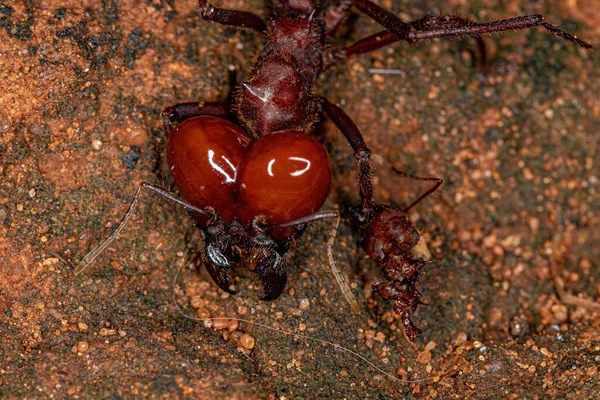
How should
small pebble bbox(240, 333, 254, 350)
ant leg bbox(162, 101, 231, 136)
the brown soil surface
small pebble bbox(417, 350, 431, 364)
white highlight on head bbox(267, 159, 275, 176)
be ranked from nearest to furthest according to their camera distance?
white highlight on head bbox(267, 159, 275, 176) → the brown soil surface → small pebble bbox(240, 333, 254, 350) → ant leg bbox(162, 101, 231, 136) → small pebble bbox(417, 350, 431, 364)

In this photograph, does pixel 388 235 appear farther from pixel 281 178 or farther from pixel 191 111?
pixel 191 111

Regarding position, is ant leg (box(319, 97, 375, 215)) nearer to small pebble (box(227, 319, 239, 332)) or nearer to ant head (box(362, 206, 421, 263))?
ant head (box(362, 206, 421, 263))

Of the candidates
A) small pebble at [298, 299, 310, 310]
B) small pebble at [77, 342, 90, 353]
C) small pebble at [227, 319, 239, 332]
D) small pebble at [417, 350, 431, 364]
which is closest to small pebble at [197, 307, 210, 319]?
small pebble at [227, 319, 239, 332]

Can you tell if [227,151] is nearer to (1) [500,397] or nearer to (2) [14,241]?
(2) [14,241]

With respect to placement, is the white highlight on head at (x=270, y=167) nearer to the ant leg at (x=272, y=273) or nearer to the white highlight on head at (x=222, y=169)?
the white highlight on head at (x=222, y=169)

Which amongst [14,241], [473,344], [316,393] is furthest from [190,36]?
[473,344]
